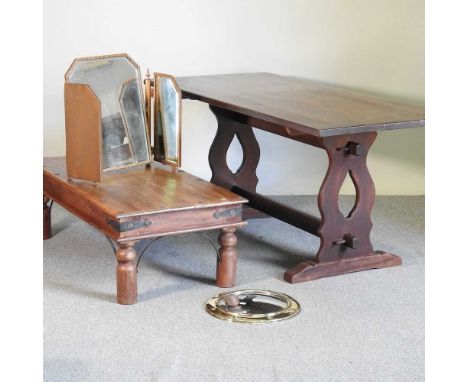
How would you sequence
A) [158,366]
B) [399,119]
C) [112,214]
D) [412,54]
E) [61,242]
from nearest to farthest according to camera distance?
[158,366], [112,214], [399,119], [61,242], [412,54]

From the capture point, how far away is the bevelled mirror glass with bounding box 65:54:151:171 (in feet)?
11.0

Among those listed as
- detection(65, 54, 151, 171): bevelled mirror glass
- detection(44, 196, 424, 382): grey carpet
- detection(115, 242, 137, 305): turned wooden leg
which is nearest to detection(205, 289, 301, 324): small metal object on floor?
detection(44, 196, 424, 382): grey carpet

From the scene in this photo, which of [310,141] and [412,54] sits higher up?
[412,54]

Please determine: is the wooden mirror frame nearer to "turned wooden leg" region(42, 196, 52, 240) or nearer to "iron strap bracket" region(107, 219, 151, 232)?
"iron strap bracket" region(107, 219, 151, 232)

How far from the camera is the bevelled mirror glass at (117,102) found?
3354 mm

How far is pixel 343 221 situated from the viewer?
3412 mm

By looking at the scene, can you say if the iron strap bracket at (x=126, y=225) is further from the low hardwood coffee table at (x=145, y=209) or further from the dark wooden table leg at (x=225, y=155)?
the dark wooden table leg at (x=225, y=155)

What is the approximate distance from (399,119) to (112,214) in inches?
48.4
